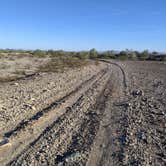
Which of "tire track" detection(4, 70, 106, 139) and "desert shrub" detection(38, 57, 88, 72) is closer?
"tire track" detection(4, 70, 106, 139)

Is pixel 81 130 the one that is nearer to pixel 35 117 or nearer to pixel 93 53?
pixel 35 117

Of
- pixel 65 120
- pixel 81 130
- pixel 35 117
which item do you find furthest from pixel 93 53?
pixel 81 130

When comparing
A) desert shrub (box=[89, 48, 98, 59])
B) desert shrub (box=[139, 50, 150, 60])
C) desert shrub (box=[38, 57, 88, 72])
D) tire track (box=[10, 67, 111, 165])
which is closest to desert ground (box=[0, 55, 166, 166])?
tire track (box=[10, 67, 111, 165])

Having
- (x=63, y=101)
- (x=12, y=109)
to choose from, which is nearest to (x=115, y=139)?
(x=12, y=109)

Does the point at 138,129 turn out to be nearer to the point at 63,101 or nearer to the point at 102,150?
the point at 102,150

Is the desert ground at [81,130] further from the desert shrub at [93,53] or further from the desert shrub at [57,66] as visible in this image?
the desert shrub at [93,53]

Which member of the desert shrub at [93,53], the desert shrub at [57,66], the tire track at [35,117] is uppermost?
the tire track at [35,117]

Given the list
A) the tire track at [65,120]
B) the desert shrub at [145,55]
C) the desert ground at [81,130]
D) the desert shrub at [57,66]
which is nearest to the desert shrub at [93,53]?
the desert shrub at [145,55]

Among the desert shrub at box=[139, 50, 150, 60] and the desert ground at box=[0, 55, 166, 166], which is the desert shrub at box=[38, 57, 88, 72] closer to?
the desert ground at box=[0, 55, 166, 166]

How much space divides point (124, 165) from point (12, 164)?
2186 millimetres

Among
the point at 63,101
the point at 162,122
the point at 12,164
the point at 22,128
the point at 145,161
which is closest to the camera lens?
the point at 12,164

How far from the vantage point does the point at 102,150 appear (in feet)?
24.7

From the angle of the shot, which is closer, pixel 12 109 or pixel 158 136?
pixel 158 136

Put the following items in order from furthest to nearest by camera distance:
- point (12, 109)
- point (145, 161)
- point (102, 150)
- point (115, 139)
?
1. point (12, 109)
2. point (115, 139)
3. point (102, 150)
4. point (145, 161)
